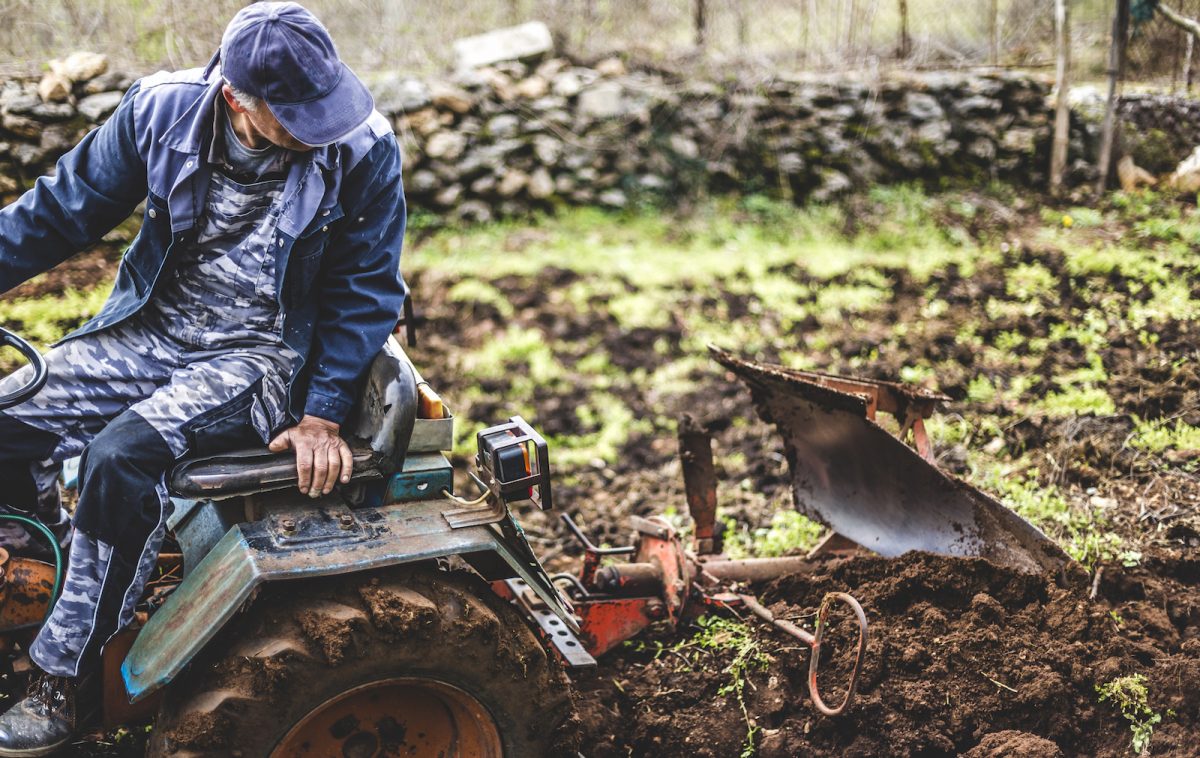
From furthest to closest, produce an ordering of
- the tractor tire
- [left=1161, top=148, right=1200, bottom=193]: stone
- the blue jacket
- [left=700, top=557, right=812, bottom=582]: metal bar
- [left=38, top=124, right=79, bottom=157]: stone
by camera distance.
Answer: [left=1161, top=148, right=1200, bottom=193]: stone → [left=38, top=124, right=79, bottom=157]: stone → [left=700, top=557, right=812, bottom=582]: metal bar → the blue jacket → the tractor tire

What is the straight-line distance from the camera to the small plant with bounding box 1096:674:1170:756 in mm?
3029

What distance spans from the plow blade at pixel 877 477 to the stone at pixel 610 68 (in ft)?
20.2

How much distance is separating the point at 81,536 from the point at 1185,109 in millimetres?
9100

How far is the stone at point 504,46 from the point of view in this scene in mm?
9148

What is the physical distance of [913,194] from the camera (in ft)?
29.8

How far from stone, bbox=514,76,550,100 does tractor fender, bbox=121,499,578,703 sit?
22.4ft

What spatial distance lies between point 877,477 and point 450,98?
239 inches

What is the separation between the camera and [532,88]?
9.08 m

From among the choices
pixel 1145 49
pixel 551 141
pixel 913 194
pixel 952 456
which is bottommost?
pixel 952 456

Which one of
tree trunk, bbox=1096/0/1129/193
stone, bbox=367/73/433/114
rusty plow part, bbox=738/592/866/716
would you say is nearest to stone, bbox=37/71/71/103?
stone, bbox=367/73/433/114

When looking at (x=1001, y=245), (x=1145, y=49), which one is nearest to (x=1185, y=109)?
(x=1145, y=49)

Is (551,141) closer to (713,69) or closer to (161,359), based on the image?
(713,69)

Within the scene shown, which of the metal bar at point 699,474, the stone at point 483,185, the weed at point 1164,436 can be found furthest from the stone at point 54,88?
the weed at point 1164,436

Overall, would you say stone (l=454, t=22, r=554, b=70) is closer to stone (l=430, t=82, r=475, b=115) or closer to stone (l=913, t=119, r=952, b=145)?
stone (l=430, t=82, r=475, b=115)
